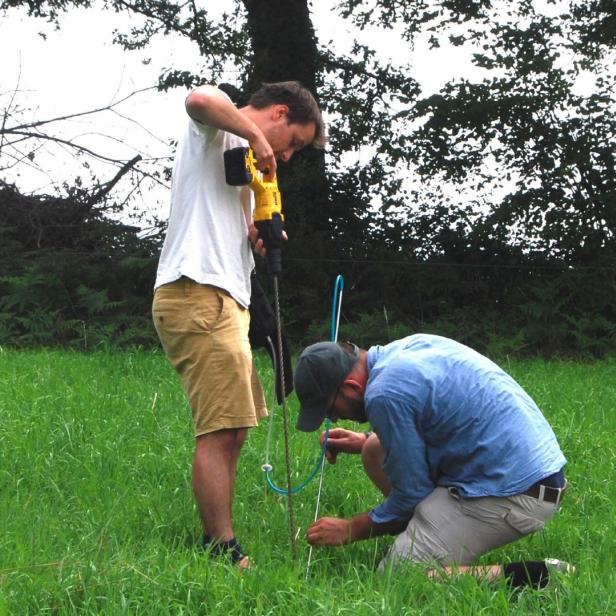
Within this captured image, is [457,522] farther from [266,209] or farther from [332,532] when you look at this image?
[266,209]

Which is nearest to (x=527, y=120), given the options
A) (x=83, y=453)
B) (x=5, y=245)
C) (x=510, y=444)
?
(x=5, y=245)

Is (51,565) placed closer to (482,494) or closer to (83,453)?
(482,494)

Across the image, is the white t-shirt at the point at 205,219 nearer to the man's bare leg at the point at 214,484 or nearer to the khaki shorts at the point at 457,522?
the man's bare leg at the point at 214,484

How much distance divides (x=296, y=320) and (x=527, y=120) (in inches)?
157

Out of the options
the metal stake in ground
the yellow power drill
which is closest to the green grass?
the metal stake in ground

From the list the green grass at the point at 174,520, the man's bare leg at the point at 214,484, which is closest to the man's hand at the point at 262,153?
the man's bare leg at the point at 214,484

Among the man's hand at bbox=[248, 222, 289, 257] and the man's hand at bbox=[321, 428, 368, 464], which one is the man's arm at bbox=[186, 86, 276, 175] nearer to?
the man's hand at bbox=[248, 222, 289, 257]

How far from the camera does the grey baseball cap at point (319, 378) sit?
139 inches

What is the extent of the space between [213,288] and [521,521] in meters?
1.46

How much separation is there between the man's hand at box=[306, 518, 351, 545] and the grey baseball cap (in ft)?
1.32

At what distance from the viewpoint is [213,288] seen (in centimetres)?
392

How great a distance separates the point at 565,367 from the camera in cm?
998

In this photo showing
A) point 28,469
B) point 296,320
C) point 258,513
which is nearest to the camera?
point 258,513

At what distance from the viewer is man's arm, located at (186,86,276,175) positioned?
377 cm
